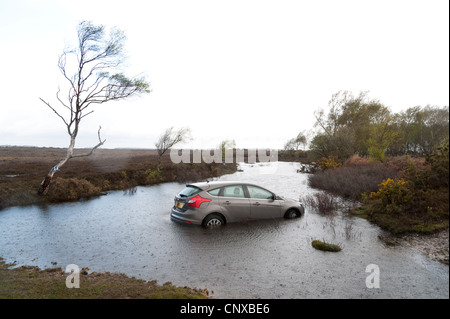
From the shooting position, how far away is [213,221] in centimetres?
876

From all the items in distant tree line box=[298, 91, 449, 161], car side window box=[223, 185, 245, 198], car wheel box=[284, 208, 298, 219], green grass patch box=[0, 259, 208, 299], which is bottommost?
green grass patch box=[0, 259, 208, 299]

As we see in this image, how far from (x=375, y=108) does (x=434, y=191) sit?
31.4 metres

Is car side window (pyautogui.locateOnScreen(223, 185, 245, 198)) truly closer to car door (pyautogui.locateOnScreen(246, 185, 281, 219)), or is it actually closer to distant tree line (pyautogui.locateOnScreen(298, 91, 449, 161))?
car door (pyautogui.locateOnScreen(246, 185, 281, 219))

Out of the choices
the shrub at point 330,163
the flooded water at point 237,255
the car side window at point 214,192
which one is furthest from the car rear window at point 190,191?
the shrub at point 330,163

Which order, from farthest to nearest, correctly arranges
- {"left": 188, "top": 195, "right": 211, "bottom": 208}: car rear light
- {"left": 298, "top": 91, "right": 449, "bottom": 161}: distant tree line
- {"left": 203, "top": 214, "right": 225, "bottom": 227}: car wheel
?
{"left": 298, "top": 91, "right": 449, "bottom": 161}: distant tree line, {"left": 203, "top": 214, "right": 225, "bottom": 227}: car wheel, {"left": 188, "top": 195, "right": 211, "bottom": 208}: car rear light

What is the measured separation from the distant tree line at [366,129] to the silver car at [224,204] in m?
20.6

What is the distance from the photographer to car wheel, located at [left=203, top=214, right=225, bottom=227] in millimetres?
8621

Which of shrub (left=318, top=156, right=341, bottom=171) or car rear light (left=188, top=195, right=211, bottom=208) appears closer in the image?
car rear light (left=188, top=195, right=211, bottom=208)

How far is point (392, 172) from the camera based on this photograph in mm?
17156

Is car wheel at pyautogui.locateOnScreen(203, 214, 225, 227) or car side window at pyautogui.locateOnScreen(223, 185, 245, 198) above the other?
car side window at pyautogui.locateOnScreen(223, 185, 245, 198)

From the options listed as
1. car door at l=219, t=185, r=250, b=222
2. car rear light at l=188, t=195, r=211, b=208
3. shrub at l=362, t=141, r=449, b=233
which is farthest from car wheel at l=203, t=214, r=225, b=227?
shrub at l=362, t=141, r=449, b=233

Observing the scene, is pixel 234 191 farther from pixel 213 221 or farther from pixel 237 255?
pixel 237 255

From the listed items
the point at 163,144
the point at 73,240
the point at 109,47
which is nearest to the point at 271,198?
the point at 73,240

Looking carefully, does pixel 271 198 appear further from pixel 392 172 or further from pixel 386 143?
pixel 386 143
